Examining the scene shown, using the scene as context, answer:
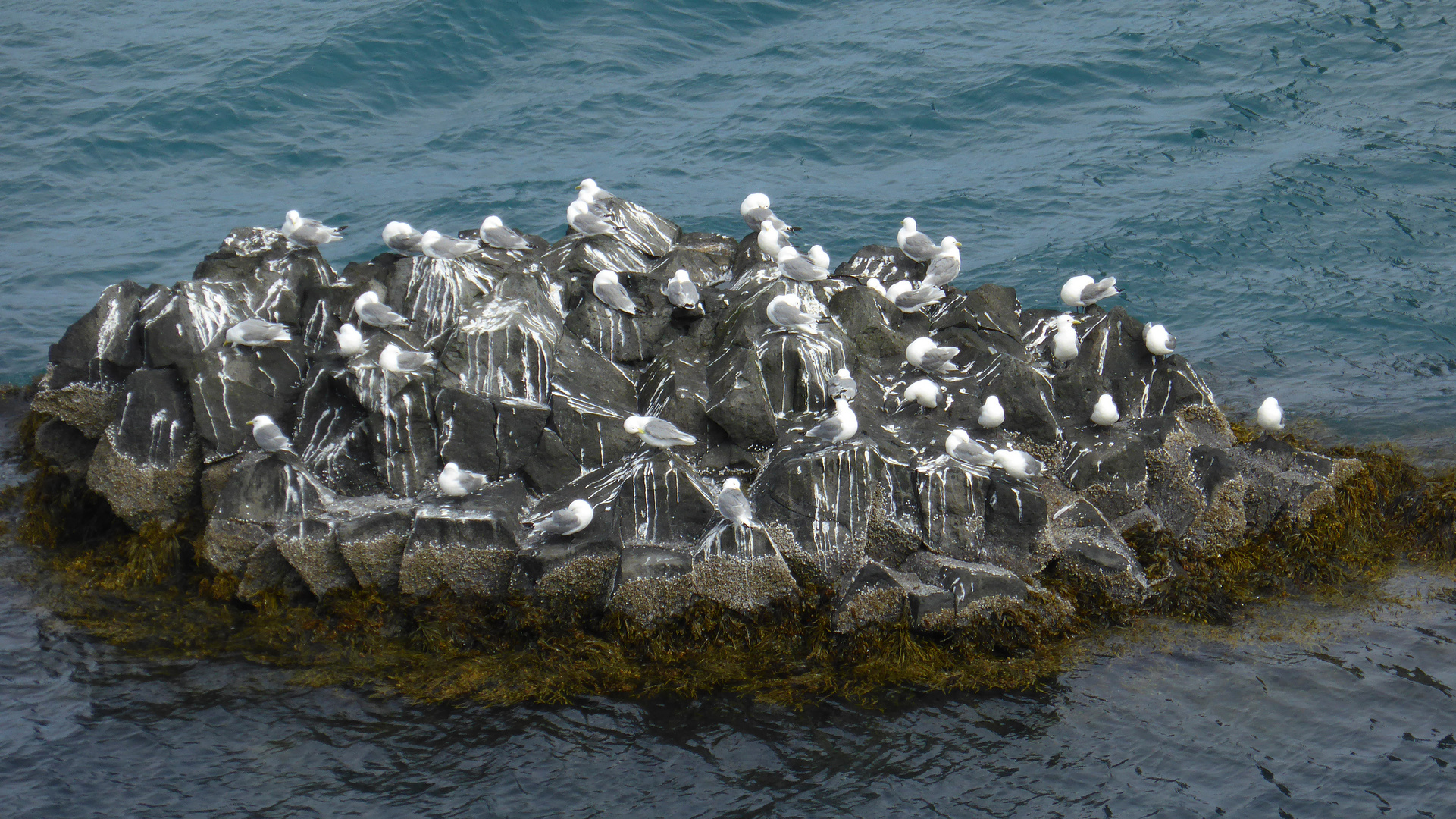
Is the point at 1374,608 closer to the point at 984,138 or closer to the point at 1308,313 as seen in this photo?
the point at 1308,313

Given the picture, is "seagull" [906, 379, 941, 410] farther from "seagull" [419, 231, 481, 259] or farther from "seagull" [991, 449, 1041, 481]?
"seagull" [419, 231, 481, 259]

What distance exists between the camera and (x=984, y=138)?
77.3 feet

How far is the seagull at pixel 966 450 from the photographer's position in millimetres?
10461

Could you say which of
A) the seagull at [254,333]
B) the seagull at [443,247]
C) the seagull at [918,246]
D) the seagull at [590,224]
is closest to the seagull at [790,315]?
the seagull at [918,246]

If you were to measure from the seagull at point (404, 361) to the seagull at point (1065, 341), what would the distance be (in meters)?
6.65

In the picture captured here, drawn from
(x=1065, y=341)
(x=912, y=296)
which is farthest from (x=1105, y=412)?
(x=912, y=296)

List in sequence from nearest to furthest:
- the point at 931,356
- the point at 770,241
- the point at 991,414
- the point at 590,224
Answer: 1. the point at 991,414
2. the point at 931,356
3. the point at 770,241
4. the point at 590,224

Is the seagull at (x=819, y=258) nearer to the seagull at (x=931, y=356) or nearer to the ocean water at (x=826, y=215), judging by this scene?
the seagull at (x=931, y=356)

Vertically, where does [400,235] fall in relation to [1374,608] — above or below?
above

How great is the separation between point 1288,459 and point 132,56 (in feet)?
90.7

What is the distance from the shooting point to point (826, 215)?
70.1 ft

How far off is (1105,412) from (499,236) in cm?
713

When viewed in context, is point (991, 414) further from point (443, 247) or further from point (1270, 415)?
point (443, 247)

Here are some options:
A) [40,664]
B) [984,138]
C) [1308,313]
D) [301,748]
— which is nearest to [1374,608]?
[1308,313]
